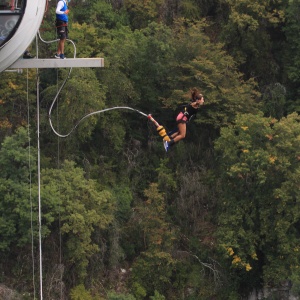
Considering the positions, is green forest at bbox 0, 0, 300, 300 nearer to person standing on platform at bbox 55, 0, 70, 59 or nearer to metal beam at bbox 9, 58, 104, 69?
person standing on platform at bbox 55, 0, 70, 59

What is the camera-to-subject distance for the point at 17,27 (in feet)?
54.8

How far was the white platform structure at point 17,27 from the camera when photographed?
16625mm

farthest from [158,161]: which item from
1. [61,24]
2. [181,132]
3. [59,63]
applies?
[59,63]

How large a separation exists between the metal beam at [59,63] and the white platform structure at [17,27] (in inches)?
16.9

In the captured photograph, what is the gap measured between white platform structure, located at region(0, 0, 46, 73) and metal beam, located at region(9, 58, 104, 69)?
43 centimetres

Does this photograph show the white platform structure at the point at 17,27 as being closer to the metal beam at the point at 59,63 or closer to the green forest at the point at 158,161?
the metal beam at the point at 59,63

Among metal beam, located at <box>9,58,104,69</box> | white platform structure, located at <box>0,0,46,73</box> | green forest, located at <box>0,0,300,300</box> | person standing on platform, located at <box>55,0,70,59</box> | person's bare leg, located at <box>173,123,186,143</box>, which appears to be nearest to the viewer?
white platform structure, located at <box>0,0,46,73</box>

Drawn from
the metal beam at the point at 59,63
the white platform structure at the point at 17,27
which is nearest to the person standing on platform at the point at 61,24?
the metal beam at the point at 59,63

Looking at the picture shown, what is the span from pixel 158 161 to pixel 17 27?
932 inches

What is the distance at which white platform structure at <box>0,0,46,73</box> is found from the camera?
16.6 metres

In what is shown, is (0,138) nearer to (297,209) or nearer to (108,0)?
(108,0)

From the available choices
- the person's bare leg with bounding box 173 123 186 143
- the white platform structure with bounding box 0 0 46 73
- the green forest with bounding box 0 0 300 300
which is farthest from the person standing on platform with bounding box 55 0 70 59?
the green forest with bounding box 0 0 300 300

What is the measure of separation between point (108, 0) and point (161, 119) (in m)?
5.84

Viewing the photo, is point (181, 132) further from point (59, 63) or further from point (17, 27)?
point (17, 27)
